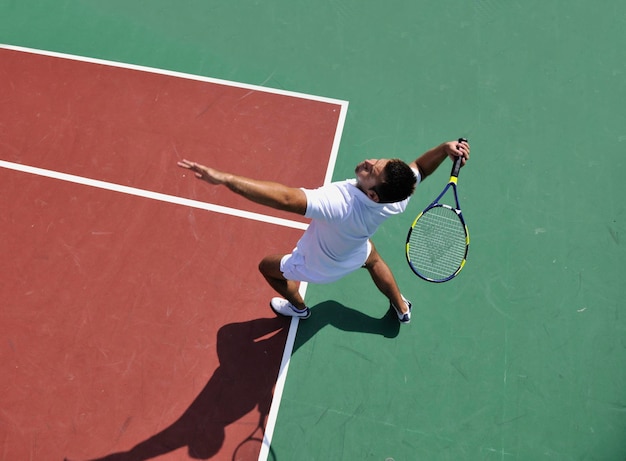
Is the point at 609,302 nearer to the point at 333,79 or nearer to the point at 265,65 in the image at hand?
the point at 333,79

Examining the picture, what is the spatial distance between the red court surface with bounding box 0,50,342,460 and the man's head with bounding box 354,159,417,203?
6.91 ft

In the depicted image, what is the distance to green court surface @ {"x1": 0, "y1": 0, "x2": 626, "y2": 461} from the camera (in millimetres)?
4645

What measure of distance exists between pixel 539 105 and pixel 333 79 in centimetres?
241

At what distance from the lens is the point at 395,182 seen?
3.30 m

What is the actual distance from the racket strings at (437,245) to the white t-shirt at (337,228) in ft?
2.78

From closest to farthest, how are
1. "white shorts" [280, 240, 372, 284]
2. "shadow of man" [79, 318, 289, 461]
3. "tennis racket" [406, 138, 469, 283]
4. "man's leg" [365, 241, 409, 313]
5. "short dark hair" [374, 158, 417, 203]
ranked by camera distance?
1. "short dark hair" [374, 158, 417, 203]
2. "white shorts" [280, 240, 372, 284]
3. "man's leg" [365, 241, 409, 313]
4. "shadow of man" [79, 318, 289, 461]
5. "tennis racket" [406, 138, 469, 283]

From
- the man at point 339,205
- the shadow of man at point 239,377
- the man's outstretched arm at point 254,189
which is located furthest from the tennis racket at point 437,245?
the man's outstretched arm at point 254,189

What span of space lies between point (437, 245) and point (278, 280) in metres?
1.50

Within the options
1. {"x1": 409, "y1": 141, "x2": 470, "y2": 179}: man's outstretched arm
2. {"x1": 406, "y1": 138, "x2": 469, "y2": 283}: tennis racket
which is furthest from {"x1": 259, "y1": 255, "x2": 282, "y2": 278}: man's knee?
{"x1": 409, "y1": 141, "x2": 470, "y2": 179}: man's outstretched arm

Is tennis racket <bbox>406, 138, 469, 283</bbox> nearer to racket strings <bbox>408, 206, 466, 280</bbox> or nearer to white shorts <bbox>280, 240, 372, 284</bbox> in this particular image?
racket strings <bbox>408, 206, 466, 280</bbox>

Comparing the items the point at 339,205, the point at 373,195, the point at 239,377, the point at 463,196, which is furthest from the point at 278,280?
the point at 463,196

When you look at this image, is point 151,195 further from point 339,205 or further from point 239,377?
point 339,205

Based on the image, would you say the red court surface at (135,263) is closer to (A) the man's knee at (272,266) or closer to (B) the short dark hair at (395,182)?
(A) the man's knee at (272,266)

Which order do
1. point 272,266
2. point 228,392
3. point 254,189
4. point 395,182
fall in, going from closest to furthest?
point 254,189, point 395,182, point 272,266, point 228,392
